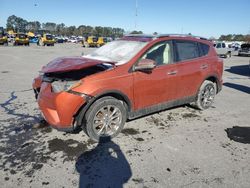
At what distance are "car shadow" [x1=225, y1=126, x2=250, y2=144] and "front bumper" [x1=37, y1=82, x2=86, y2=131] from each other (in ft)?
9.39

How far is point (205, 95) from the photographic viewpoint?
606 cm

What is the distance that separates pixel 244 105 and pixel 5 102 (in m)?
6.40

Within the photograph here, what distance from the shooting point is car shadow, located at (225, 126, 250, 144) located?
4.45m

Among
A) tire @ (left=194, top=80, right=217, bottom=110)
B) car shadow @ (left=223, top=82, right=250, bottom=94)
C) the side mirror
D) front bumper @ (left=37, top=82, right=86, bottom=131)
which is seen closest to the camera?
front bumper @ (left=37, top=82, right=86, bottom=131)

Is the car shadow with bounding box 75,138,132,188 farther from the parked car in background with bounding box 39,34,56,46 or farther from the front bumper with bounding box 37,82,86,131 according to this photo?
the parked car in background with bounding box 39,34,56,46

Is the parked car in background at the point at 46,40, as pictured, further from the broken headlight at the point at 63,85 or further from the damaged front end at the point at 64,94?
the broken headlight at the point at 63,85

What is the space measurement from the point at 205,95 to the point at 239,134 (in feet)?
5.23

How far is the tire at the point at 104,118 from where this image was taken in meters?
3.98

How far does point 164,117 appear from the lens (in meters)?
5.47

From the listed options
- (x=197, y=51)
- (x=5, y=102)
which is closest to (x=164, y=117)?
(x=197, y=51)

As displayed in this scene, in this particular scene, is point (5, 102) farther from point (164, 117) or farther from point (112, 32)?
point (112, 32)

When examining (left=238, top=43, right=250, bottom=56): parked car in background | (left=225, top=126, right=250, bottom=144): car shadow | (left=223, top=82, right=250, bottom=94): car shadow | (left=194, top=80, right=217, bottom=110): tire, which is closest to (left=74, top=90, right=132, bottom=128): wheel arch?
(left=225, top=126, right=250, bottom=144): car shadow

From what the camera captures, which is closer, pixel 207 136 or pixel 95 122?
pixel 95 122

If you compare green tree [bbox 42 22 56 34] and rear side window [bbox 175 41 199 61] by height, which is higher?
green tree [bbox 42 22 56 34]
